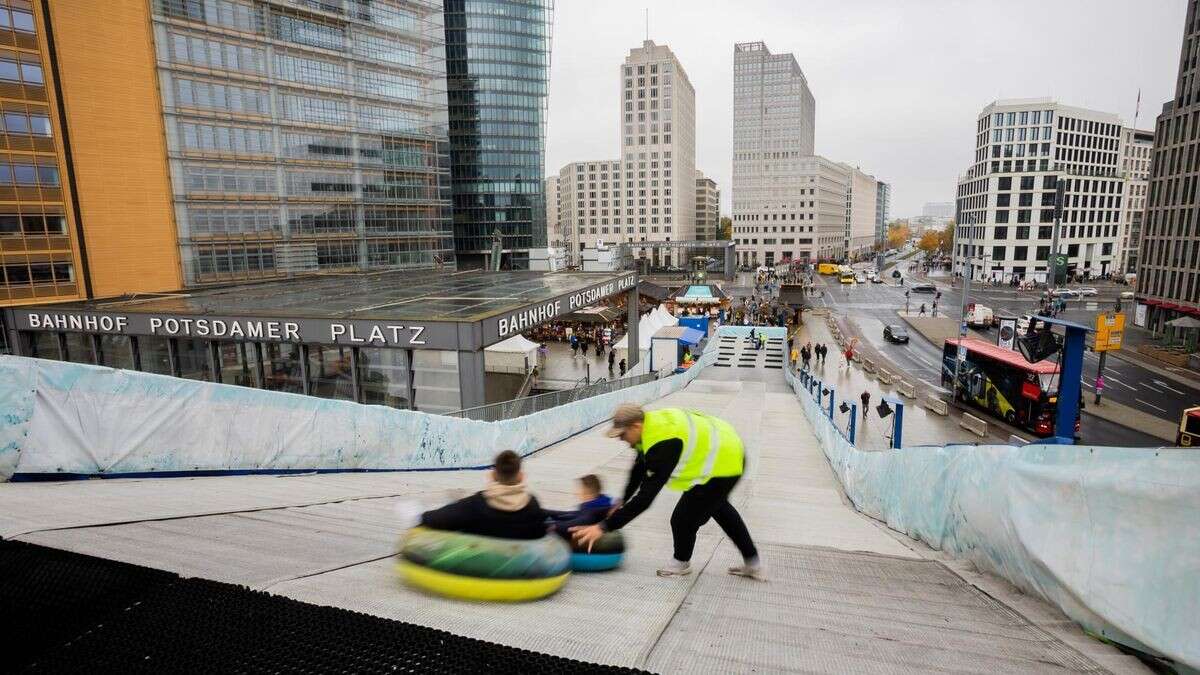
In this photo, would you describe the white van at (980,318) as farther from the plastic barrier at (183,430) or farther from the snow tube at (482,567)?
the snow tube at (482,567)

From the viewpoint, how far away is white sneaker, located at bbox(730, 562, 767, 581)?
16.8 feet

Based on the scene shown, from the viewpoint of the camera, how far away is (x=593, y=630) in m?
3.65

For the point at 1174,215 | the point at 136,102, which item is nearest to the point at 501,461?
the point at 136,102

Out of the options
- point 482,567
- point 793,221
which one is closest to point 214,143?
point 482,567

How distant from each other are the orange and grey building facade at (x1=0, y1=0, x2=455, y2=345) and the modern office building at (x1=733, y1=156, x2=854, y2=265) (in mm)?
95776

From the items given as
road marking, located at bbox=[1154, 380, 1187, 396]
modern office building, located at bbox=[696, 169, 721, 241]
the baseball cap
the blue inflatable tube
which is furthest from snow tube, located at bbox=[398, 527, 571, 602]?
modern office building, located at bbox=[696, 169, 721, 241]

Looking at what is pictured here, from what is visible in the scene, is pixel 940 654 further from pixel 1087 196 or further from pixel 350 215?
pixel 1087 196

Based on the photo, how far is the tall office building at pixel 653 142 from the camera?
125 meters

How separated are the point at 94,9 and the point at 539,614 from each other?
4093 cm

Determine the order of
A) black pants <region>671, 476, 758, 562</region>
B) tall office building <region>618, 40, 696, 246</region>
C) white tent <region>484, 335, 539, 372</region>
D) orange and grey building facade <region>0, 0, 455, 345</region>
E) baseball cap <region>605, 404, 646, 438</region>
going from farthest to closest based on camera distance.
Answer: tall office building <region>618, 40, 696, 246</region> < orange and grey building facade <region>0, 0, 455, 345</region> < white tent <region>484, 335, 539, 372</region> < black pants <region>671, 476, 758, 562</region> < baseball cap <region>605, 404, 646, 438</region>

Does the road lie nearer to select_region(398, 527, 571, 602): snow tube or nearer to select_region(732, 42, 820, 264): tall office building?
select_region(398, 527, 571, 602): snow tube

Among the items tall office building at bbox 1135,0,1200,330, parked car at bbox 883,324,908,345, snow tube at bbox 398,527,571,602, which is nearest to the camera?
snow tube at bbox 398,527,571,602

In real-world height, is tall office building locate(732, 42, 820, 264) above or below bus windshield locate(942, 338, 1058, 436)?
above

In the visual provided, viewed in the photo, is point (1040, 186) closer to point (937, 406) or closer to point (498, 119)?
point (937, 406)
